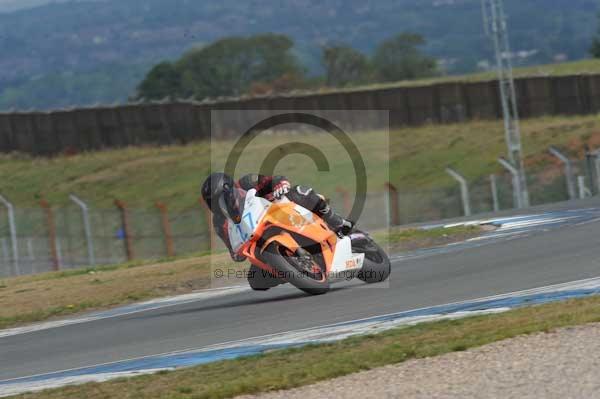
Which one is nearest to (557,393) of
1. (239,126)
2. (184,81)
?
(239,126)

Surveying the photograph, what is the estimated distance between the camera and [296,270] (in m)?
11.7

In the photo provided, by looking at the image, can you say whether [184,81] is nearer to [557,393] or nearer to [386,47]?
[386,47]

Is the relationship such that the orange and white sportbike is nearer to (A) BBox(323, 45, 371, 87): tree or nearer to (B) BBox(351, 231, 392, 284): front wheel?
(B) BBox(351, 231, 392, 284): front wheel

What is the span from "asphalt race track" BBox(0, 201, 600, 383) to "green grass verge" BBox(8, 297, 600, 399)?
1221 millimetres

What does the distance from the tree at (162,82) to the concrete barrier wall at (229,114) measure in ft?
183

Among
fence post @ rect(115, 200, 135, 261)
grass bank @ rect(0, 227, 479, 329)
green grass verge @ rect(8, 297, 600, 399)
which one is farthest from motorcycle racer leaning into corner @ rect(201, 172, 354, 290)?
fence post @ rect(115, 200, 135, 261)

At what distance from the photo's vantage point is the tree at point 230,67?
4441 inches

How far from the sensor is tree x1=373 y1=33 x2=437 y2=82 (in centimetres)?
11991

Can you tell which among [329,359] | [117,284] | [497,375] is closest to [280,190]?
[329,359]

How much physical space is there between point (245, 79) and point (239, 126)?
77385mm

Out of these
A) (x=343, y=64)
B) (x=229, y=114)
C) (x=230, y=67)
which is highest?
(x=230, y=67)

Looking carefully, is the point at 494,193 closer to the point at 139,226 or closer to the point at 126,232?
the point at 139,226

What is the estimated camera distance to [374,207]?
90.9 feet

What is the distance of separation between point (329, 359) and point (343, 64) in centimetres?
11366
